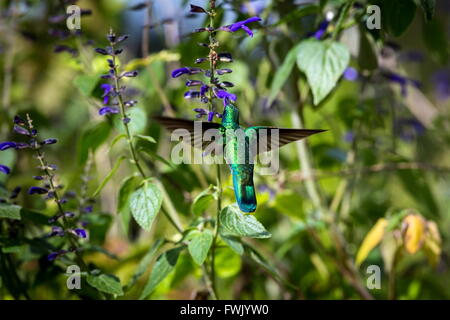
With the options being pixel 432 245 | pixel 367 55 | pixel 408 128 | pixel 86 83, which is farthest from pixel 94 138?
pixel 408 128

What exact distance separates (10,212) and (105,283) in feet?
0.64

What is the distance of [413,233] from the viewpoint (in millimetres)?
1093

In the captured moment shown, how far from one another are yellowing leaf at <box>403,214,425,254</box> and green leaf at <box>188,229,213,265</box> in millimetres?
450

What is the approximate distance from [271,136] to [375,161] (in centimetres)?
90

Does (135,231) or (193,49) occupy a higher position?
(193,49)

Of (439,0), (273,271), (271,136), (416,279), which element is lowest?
(416,279)

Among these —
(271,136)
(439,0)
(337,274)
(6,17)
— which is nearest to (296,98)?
(337,274)

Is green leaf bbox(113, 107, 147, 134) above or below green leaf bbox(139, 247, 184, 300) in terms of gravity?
above

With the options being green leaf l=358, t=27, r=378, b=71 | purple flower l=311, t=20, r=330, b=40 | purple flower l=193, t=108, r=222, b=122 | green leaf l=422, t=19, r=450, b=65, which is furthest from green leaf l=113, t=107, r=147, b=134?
green leaf l=422, t=19, r=450, b=65

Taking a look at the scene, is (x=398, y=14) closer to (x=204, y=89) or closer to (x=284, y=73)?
(x=284, y=73)

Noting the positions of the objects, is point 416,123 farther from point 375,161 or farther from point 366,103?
point 366,103

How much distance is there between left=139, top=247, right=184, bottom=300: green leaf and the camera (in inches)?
36.1

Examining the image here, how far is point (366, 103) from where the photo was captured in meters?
1.42

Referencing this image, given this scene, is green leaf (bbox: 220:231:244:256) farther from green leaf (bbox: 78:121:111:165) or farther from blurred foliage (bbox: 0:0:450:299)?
green leaf (bbox: 78:121:111:165)
